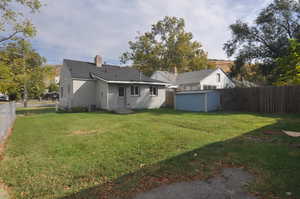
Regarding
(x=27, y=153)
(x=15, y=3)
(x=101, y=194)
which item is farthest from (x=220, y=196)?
(x=15, y=3)

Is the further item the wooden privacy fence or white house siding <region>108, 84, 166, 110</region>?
white house siding <region>108, 84, 166, 110</region>

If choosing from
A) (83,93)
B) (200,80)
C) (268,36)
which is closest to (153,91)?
(83,93)

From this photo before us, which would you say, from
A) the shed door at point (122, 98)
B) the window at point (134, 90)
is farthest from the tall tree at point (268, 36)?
the shed door at point (122, 98)

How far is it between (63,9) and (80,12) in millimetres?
1049

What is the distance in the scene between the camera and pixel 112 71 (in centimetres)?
1808

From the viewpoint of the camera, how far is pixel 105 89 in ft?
48.7

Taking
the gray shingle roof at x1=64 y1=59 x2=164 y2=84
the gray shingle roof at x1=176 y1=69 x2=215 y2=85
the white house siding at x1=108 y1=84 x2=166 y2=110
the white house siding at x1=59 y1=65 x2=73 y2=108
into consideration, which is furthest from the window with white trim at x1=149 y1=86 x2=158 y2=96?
the gray shingle roof at x1=176 y1=69 x2=215 y2=85

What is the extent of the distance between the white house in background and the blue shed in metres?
6.50

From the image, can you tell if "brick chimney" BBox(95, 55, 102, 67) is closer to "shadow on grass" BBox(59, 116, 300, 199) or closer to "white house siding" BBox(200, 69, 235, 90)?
"white house siding" BBox(200, 69, 235, 90)

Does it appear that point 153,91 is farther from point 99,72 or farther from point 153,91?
point 99,72

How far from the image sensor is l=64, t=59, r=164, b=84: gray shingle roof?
51.7 feet

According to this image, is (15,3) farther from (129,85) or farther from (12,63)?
(129,85)

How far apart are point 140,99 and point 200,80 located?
10408 millimetres

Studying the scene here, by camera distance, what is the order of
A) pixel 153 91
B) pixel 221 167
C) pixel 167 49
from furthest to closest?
pixel 167 49, pixel 153 91, pixel 221 167
